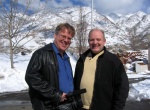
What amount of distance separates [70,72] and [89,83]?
0.99 feet

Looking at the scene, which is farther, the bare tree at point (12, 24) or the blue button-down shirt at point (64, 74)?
the bare tree at point (12, 24)

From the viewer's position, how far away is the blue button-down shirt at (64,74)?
3.25 meters

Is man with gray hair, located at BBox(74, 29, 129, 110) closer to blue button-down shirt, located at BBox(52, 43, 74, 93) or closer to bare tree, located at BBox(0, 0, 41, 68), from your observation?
blue button-down shirt, located at BBox(52, 43, 74, 93)

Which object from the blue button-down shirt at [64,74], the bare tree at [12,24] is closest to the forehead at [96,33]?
the blue button-down shirt at [64,74]

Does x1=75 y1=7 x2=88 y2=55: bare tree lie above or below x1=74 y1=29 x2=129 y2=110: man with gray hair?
above

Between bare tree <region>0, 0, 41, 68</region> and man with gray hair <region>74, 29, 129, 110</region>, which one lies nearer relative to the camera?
man with gray hair <region>74, 29, 129, 110</region>

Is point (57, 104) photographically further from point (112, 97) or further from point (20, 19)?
point (20, 19)

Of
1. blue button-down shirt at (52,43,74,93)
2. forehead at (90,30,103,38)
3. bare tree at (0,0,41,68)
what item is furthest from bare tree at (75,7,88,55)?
blue button-down shirt at (52,43,74,93)

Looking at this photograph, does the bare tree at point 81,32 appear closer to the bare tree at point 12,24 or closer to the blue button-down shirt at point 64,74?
the bare tree at point 12,24

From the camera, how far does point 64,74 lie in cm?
330

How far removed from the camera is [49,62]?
316cm

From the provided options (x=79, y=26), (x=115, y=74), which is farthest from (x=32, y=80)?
(x=79, y=26)

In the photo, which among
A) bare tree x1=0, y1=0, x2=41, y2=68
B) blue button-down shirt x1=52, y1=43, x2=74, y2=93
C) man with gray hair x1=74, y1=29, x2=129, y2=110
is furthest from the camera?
bare tree x1=0, y1=0, x2=41, y2=68

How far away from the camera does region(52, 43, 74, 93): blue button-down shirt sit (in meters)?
3.25
